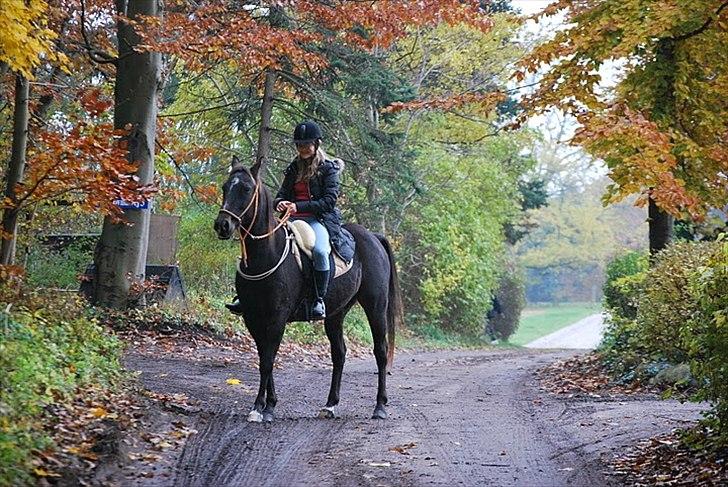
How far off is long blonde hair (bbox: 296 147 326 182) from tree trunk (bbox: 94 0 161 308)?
6.06 m

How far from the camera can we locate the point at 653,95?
13.9m

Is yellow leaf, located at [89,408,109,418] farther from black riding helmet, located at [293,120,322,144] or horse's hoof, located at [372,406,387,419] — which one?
black riding helmet, located at [293,120,322,144]

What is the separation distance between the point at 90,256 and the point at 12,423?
14.2 meters

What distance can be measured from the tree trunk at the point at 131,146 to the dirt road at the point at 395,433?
99.2 inches

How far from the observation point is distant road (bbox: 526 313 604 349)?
154 feet

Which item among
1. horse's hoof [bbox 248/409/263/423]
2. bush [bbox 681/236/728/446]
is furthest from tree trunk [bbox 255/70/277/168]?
bush [bbox 681/236/728/446]

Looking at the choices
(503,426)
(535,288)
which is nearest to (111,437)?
(503,426)

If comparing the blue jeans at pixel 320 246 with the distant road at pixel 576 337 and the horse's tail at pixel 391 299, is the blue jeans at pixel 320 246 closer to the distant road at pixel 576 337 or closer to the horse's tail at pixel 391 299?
the horse's tail at pixel 391 299

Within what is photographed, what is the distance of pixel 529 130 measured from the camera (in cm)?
3700

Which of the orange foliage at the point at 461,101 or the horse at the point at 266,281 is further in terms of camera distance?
the orange foliage at the point at 461,101

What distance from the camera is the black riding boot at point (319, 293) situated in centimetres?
1011

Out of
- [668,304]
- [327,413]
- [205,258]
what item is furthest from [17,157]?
[205,258]

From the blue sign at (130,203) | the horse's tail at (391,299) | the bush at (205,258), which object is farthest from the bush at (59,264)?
the horse's tail at (391,299)

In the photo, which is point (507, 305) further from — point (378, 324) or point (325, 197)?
point (325, 197)
